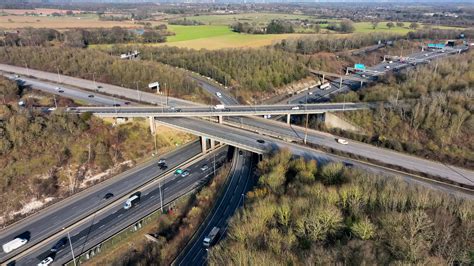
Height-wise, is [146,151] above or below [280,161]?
below

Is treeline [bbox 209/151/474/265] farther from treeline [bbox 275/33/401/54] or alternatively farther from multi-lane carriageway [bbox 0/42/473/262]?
treeline [bbox 275/33/401/54]

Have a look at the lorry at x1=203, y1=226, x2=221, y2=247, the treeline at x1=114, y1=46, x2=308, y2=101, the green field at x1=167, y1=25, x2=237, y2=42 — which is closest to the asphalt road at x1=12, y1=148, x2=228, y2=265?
the lorry at x1=203, y1=226, x2=221, y2=247

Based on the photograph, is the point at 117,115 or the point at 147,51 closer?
the point at 117,115

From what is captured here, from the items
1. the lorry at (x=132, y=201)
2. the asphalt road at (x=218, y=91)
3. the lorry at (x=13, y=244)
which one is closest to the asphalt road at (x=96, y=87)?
the asphalt road at (x=218, y=91)

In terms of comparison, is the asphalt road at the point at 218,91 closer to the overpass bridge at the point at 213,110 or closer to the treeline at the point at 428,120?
the overpass bridge at the point at 213,110


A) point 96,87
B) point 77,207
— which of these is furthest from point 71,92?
point 77,207

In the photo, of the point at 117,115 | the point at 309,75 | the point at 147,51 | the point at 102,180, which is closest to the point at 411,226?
the point at 102,180

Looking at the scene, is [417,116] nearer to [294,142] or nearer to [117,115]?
[294,142]

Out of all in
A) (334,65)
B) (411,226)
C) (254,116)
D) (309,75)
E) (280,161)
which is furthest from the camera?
(334,65)
